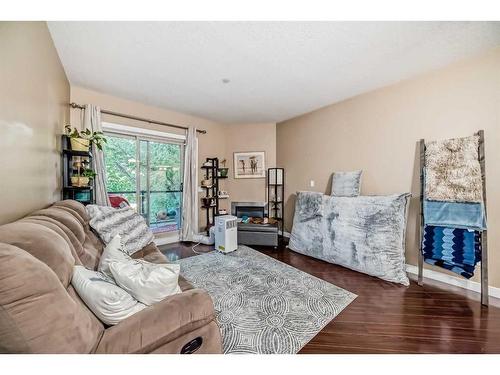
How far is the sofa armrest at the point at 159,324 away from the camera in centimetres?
86

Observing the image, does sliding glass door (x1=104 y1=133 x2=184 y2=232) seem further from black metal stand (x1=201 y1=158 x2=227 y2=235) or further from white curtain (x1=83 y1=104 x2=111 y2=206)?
black metal stand (x1=201 y1=158 x2=227 y2=235)

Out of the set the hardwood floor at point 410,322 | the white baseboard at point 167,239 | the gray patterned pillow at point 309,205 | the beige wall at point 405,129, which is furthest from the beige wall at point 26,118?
the beige wall at point 405,129

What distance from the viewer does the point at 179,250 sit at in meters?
3.65

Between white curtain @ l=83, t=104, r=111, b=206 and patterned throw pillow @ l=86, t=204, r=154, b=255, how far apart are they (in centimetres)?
112

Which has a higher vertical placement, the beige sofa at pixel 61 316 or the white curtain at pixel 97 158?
the white curtain at pixel 97 158

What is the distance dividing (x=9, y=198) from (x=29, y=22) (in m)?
1.25

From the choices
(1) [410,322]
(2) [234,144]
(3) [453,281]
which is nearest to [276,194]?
(2) [234,144]

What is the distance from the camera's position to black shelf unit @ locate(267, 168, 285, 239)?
444 cm

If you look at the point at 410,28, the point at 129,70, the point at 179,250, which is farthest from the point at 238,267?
the point at 410,28

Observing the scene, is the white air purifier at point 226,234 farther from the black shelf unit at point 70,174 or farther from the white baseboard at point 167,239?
the black shelf unit at point 70,174

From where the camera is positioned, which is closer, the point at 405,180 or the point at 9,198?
→ the point at 9,198

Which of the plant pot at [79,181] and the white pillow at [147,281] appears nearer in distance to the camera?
the white pillow at [147,281]

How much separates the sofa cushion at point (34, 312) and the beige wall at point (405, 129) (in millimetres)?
3356
